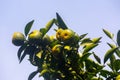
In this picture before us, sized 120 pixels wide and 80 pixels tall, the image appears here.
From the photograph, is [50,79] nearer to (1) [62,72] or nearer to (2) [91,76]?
(1) [62,72]

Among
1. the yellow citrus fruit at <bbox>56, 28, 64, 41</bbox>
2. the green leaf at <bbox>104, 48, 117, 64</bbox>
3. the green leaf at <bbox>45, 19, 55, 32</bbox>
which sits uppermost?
the green leaf at <bbox>45, 19, 55, 32</bbox>

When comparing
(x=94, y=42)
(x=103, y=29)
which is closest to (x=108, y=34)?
(x=103, y=29)

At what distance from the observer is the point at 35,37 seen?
119 inches

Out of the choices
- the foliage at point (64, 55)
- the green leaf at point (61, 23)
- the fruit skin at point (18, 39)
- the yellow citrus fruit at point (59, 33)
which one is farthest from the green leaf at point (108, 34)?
the fruit skin at point (18, 39)

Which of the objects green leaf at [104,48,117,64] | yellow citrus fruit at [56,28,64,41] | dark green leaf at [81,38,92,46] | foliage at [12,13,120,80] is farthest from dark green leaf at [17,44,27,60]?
green leaf at [104,48,117,64]

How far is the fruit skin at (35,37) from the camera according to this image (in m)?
3.02

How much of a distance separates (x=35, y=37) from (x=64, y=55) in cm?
41

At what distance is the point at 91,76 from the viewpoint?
114 inches

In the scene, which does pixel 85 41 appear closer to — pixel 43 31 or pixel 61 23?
pixel 61 23

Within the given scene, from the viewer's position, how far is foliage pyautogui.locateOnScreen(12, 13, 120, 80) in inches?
115

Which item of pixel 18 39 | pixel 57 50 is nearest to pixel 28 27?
pixel 18 39

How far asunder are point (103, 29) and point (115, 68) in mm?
652

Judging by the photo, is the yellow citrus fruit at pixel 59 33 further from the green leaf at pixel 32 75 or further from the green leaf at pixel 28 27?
the green leaf at pixel 32 75

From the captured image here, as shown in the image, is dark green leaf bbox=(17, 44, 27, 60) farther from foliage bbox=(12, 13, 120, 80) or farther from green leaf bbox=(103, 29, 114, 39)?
green leaf bbox=(103, 29, 114, 39)
